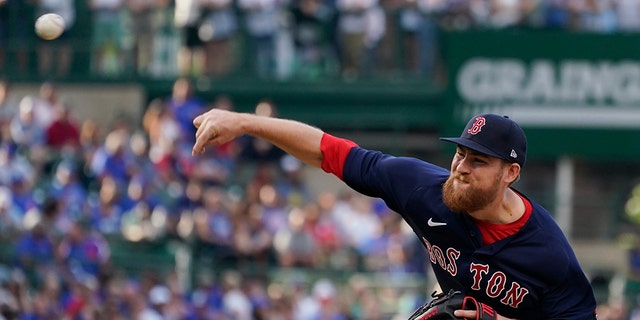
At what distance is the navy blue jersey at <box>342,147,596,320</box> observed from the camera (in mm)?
5977

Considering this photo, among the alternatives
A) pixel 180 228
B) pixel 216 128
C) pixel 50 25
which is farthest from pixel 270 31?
pixel 216 128

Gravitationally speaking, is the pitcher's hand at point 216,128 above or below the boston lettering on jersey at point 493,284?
above

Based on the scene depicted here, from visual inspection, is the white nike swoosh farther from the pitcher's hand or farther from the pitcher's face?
the pitcher's hand

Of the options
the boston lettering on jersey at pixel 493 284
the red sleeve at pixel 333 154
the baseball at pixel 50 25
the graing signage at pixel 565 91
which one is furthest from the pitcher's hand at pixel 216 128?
the graing signage at pixel 565 91

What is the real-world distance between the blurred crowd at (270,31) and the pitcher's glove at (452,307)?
501 inches

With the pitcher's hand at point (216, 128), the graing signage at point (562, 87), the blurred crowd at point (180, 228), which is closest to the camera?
the pitcher's hand at point (216, 128)

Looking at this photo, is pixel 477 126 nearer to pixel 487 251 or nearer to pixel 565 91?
pixel 487 251

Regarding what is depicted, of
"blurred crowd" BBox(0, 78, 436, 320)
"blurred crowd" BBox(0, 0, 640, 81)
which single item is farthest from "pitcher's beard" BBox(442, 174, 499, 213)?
"blurred crowd" BBox(0, 0, 640, 81)

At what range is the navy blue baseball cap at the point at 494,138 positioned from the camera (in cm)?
584

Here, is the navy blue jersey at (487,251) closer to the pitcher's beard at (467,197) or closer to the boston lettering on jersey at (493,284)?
the boston lettering on jersey at (493,284)

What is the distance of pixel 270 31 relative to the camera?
1870 centimetres

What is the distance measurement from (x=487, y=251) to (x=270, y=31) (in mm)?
12969

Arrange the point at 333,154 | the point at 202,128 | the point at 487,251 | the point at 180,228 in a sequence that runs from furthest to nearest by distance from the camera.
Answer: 1. the point at 180,228
2. the point at 333,154
3. the point at 487,251
4. the point at 202,128

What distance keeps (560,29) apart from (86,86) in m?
7.07
